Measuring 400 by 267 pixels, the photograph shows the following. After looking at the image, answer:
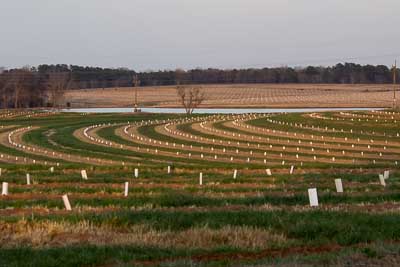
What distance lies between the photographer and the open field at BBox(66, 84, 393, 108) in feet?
452

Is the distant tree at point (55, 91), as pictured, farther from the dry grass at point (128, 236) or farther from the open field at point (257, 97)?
the dry grass at point (128, 236)

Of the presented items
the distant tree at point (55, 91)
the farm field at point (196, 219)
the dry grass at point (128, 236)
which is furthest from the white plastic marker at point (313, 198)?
the distant tree at point (55, 91)

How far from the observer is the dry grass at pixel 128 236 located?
1072cm

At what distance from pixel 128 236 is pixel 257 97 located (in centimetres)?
14690

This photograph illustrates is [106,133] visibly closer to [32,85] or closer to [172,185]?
[172,185]

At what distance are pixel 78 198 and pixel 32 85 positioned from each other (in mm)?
130850

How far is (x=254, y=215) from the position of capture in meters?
12.8

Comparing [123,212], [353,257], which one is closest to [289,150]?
[123,212]

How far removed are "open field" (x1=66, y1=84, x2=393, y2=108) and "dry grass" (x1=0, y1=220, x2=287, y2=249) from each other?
116m

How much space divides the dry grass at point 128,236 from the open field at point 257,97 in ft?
379

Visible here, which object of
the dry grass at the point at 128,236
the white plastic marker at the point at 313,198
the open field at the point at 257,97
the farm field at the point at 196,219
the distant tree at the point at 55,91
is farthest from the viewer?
the open field at the point at 257,97

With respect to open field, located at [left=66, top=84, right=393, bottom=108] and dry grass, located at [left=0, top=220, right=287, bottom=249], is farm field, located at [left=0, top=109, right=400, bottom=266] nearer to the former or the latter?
dry grass, located at [left=0, top=220, right=287, bottom=249]

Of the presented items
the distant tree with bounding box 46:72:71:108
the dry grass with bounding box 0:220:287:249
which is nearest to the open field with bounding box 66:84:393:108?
the distant tree with bounding box 46:72:71:108

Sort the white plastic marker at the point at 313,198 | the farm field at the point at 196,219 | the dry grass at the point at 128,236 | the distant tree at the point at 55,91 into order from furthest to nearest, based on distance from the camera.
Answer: the distant tree at the point at 55,91, the white plastic marker at the point at 313,198, the dry grass at the point at 128,236, the farm field at the point at 196,219
